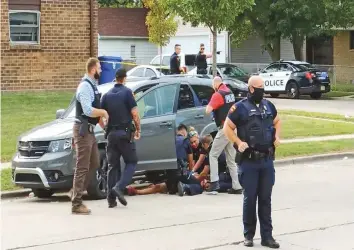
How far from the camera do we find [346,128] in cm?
2122

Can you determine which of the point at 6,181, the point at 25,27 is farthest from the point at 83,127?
the point at 25,27

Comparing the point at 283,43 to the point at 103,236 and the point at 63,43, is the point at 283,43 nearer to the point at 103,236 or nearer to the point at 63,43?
the point at 63,43

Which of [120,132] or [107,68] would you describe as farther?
[107,68]

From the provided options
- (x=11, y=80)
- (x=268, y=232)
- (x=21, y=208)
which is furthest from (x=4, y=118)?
(x=268, y=232)

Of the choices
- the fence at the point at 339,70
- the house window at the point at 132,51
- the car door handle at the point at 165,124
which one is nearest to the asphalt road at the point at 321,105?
the fence at the point at 339,70

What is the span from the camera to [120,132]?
1055cm

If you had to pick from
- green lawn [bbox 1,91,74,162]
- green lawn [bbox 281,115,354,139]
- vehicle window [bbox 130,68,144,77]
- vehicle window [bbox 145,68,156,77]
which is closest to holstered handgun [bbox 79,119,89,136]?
green lawn [bbox 1,91,74,162]

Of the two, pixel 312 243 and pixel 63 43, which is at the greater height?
pixel 63 43

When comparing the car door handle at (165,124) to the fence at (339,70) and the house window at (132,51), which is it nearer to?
the fence at (339,70)

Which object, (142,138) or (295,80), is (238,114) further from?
(295,80)

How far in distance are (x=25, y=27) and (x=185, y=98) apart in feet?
40.7

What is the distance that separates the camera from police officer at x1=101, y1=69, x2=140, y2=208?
34.6 ft

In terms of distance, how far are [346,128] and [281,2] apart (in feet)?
52.0

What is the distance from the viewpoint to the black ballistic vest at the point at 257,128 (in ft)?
26.7
